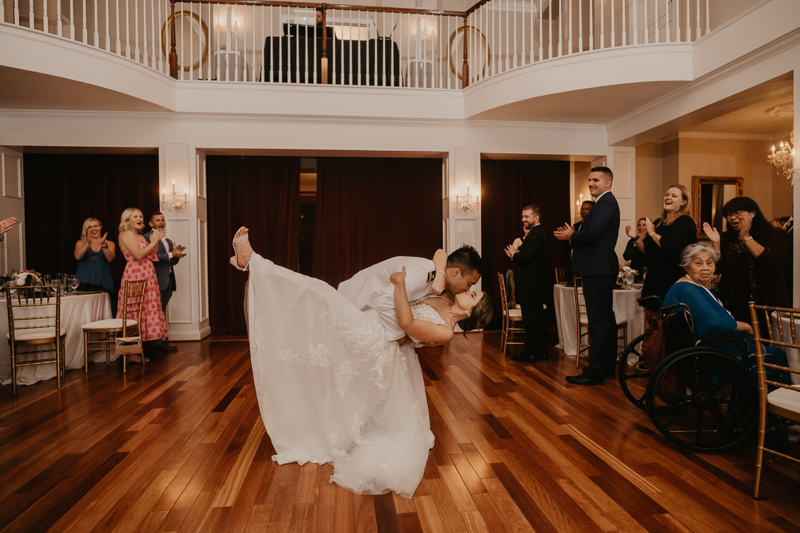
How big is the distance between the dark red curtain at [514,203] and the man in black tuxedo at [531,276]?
264 centimetres

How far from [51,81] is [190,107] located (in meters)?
1.50

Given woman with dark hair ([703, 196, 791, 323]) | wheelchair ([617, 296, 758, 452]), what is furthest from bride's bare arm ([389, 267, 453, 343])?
woman with dark hair ([703, 196, 791, 323])

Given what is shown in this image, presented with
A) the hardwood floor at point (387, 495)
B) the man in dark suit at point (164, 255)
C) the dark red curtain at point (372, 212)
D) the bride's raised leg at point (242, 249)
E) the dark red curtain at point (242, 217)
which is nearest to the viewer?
the hardwood floor at point (387, 495)

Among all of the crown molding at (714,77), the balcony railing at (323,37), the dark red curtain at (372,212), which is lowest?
the dark red curtain at (372,212)

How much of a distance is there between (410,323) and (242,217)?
5534mm

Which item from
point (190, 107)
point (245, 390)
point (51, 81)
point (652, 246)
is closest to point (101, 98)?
point (51, 81)

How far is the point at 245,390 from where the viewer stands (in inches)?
158

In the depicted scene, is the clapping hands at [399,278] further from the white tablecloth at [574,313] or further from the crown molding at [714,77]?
the crown molding at [714,77]

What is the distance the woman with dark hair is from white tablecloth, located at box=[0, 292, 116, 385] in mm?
5811

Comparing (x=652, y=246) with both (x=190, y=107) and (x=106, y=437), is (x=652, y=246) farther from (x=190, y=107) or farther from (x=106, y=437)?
(x=190, y=107)

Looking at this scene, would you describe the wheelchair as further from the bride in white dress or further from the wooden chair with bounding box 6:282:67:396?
the wooden chair with bounding box 6:282:67:396

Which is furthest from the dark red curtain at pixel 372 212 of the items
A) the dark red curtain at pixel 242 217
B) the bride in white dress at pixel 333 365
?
the bride in white dress at pixel 333 365

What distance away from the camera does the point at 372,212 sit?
7.29 m

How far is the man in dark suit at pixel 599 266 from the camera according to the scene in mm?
3945
